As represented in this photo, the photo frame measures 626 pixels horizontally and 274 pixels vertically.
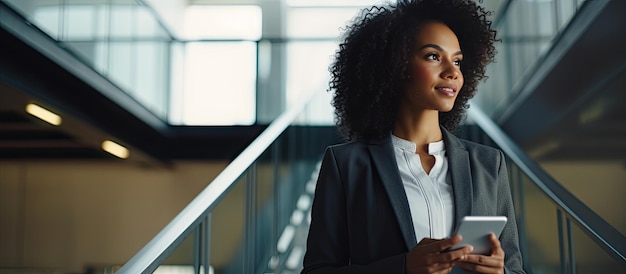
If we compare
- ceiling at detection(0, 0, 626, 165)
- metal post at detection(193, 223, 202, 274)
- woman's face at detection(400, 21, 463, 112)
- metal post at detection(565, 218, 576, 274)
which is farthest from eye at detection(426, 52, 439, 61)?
ceiling at detection(0, 0, 626, 165)

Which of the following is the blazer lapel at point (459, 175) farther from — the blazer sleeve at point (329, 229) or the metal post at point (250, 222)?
the metal post at point (250, 222)

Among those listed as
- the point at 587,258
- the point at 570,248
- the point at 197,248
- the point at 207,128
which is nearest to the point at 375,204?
the point at 197,248

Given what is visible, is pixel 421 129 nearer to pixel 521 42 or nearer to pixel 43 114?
pixel 521 42

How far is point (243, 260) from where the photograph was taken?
422 cm

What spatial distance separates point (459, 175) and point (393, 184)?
5.7 inches

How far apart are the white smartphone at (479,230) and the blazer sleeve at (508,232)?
0.58 ft

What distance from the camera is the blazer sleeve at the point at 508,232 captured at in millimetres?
1908

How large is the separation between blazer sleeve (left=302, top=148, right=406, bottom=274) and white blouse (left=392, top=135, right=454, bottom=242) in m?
0.14

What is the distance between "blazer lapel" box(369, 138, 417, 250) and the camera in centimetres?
185

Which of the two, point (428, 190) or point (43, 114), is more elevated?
point (43, 114)

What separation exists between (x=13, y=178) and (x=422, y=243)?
10216 mm

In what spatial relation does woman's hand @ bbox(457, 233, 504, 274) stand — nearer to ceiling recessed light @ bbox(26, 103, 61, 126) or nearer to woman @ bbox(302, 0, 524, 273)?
woman @ bbox(302, 0, 524, 273)

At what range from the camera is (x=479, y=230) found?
165cm

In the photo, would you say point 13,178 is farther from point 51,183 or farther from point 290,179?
point 290,179
